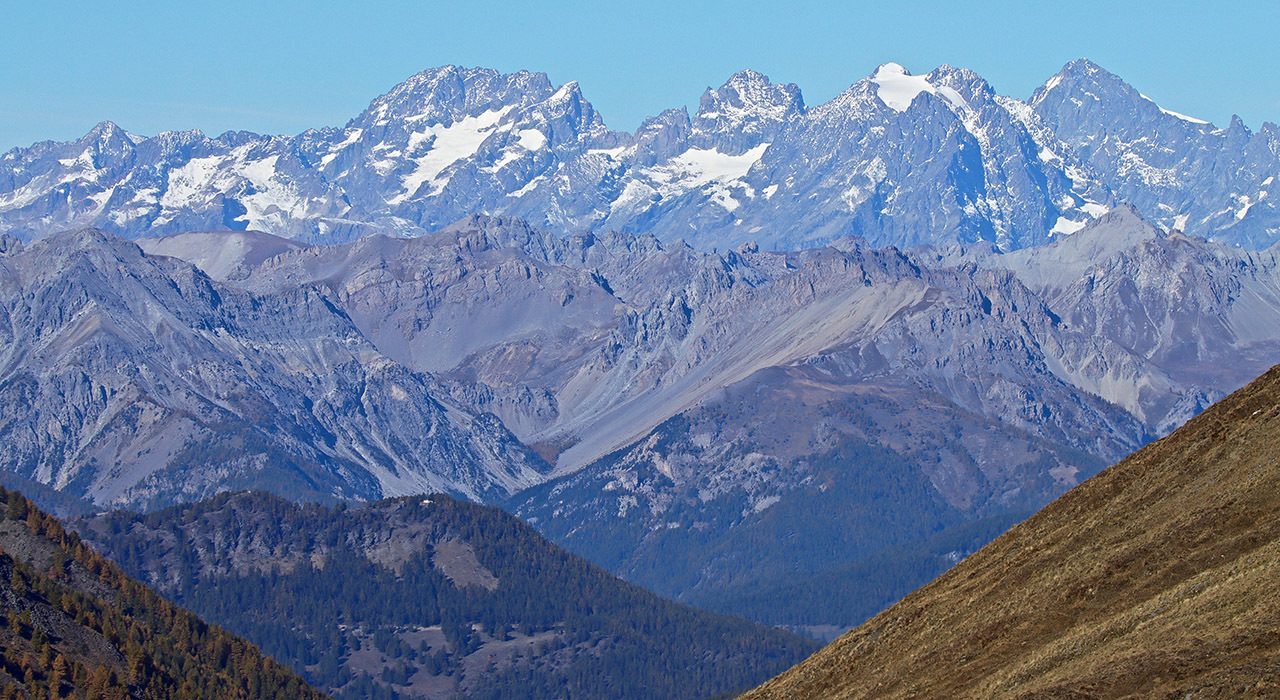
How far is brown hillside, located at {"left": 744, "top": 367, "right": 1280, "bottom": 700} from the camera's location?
3300 inches

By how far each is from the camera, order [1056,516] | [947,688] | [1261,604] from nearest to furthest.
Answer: [1261,604], [947,688], [1056,516]

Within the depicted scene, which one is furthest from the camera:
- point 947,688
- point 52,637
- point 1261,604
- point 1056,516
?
point 52,637

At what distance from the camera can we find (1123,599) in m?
98.2

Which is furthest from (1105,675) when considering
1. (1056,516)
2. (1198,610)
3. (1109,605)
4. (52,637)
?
(52,637)

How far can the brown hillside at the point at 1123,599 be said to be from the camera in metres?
83.8

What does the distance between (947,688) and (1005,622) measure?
7090 millimetres

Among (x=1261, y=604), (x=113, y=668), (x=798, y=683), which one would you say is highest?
(x=113, y=668)

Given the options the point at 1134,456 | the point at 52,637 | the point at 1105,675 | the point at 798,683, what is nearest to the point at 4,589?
the point at 52,637

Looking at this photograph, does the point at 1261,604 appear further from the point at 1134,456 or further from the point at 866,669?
the point at 1134,456

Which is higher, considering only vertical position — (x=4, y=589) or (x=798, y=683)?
(x=4, y=589)

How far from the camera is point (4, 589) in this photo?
635 feet

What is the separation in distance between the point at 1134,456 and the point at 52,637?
12109cm

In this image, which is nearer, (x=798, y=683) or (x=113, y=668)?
(x=798, y=683)

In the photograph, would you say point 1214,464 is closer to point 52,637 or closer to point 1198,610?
point 1198,610
